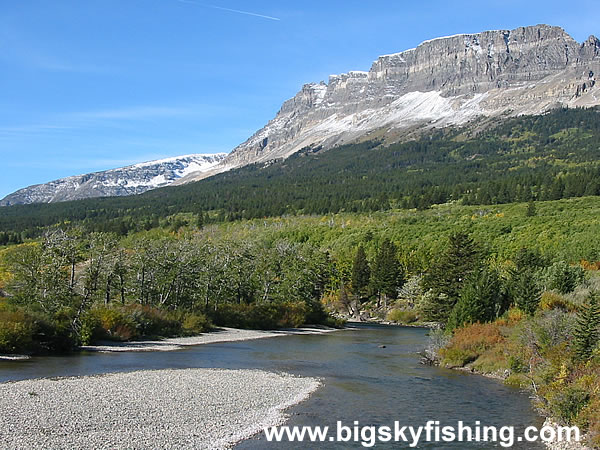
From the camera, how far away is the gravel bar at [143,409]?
17841mm

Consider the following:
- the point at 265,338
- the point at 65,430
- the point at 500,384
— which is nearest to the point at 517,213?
the point at 265,338

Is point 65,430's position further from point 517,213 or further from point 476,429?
point 517,213

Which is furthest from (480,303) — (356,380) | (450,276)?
(450,276)

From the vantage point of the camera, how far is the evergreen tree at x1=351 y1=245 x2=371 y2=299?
110m

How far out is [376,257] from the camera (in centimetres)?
11069

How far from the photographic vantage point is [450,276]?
80688mm

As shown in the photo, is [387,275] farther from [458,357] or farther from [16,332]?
[16,332]

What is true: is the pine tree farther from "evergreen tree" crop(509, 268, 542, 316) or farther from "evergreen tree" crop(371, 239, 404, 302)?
"evergreen tree" crop(371, 239, 404, 302)

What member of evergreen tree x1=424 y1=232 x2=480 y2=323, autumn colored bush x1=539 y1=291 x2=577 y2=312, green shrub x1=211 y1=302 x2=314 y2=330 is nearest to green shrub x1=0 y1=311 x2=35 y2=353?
green shrub x1=211 y1=302 x2=314 y2=330

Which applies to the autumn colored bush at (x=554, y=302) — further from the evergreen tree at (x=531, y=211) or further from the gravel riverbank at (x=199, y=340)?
the evergreen tree at (x=531, y=211)

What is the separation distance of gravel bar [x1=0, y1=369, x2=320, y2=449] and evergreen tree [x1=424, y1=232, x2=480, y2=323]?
160 feet

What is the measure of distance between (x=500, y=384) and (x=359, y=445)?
15.8 metres

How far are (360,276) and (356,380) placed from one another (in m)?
77.6

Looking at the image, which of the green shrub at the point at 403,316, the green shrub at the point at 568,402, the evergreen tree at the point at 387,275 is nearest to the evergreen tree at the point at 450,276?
the green shrub at the point at 403,316
